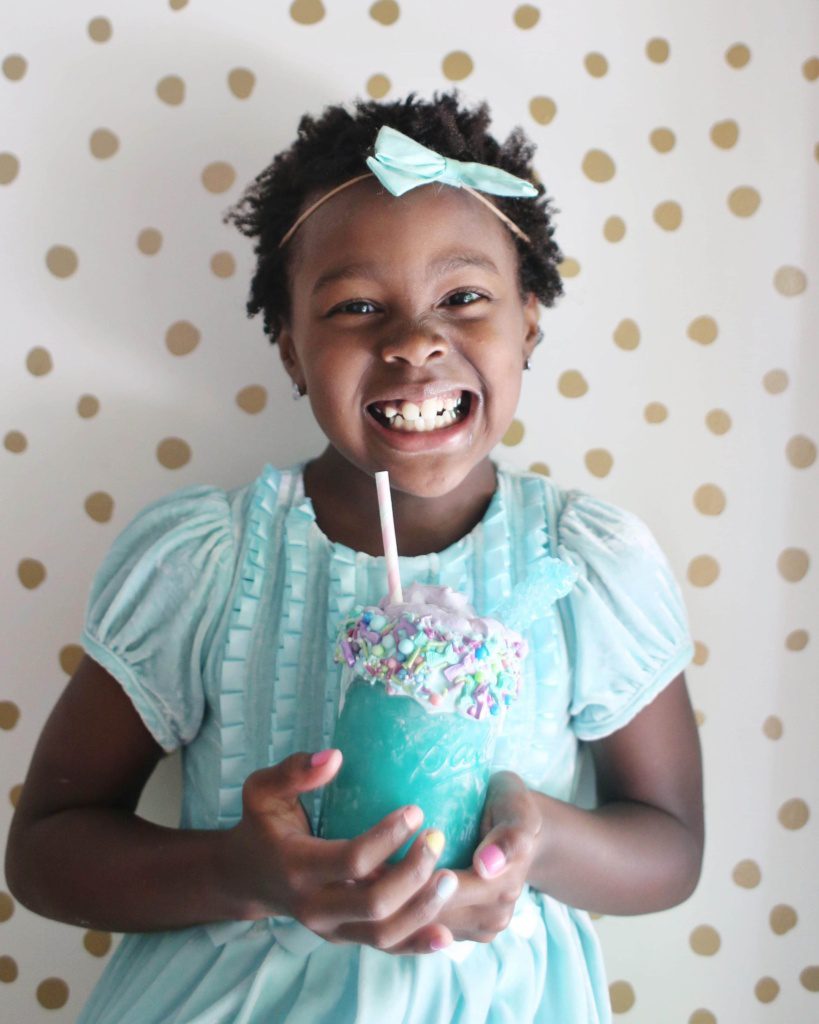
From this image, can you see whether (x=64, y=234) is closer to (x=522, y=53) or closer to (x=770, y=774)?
(x=522, y=53)

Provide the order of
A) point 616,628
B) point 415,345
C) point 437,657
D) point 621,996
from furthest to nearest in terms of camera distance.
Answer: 1. point 621,996
2. point 616,628
3. point 415,345
4. point 437,657

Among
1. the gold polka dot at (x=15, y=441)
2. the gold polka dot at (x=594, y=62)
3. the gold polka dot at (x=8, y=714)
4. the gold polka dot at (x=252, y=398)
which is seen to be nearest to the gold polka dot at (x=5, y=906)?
the gold polka dot at (x=8, y=714)

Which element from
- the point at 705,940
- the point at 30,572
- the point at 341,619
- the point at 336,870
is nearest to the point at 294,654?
the point at 341,619

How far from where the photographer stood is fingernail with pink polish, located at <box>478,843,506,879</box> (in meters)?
0.74

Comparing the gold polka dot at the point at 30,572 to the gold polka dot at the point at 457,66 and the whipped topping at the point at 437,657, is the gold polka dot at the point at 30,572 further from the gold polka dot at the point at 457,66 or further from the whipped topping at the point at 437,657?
the gold polka dot at the point at 457,66

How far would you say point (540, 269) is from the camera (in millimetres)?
1124

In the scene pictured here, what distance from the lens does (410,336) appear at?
3.13ft

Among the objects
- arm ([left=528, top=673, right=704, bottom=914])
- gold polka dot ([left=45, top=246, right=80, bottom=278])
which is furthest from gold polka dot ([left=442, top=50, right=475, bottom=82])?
arm ([left=528, top=673, right=704, bottom=914])

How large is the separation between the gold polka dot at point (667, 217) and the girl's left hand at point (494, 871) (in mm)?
745

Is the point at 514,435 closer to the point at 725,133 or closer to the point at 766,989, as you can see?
the point at 725,133

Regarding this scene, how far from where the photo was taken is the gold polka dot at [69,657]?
125 centimetres

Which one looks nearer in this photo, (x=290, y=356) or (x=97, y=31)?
(x=290, y=356)

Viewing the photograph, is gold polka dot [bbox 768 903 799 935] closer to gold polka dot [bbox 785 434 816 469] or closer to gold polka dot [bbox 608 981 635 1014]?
gold polka dot [bbox 608 981 635 1014]

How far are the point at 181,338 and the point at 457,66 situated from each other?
45 cm
